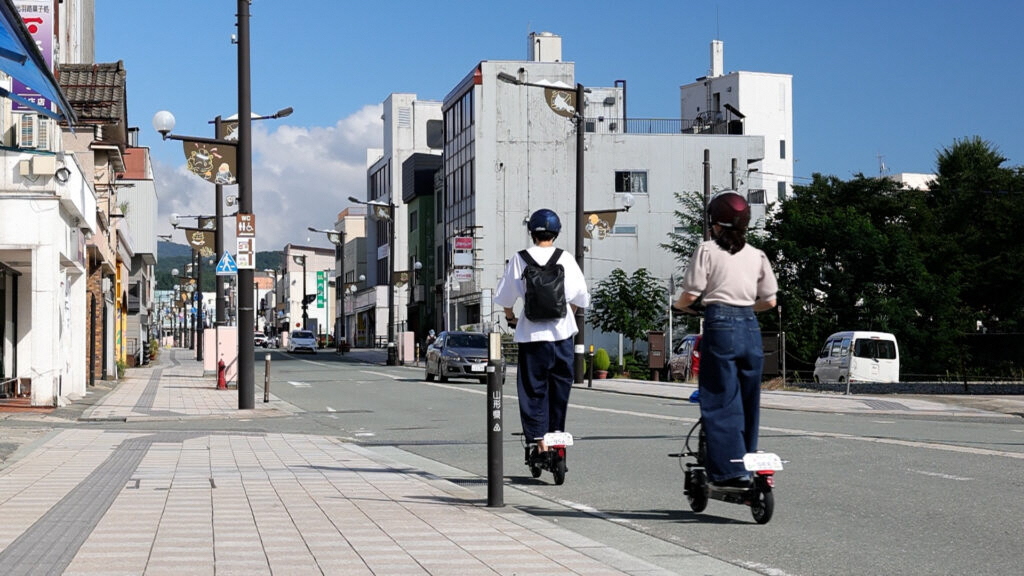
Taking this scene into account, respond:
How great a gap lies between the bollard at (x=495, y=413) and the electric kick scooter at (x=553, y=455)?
3.87 feet

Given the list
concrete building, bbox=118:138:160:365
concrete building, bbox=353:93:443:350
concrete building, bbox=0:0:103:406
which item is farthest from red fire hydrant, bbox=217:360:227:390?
concrete building, bbox=353:93:443:350

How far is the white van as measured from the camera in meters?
43.4

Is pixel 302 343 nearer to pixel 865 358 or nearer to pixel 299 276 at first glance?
pixel 865 358

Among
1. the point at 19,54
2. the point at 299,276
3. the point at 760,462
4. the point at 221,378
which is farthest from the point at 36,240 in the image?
the point at 299,276

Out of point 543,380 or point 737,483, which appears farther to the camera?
point 543,380

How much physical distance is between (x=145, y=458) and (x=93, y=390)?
796 inches

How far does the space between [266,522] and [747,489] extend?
2862mm

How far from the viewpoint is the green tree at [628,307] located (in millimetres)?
54406

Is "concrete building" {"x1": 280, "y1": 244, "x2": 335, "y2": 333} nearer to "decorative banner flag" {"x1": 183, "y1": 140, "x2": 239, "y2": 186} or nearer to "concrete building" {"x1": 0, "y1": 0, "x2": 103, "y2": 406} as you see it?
"decorative banner flag" {"x1": 183, "y1": 140, "x2": 239, "y2": 186}

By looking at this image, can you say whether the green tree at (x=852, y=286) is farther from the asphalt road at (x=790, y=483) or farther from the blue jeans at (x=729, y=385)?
the blue jeans at (x=729, y=385)

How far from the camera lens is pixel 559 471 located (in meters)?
10.2

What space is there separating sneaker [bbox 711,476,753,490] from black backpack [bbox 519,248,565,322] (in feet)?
7.76

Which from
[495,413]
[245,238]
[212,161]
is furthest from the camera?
[212,161]

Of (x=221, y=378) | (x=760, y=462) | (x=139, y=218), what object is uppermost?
(x=139, y=218)
